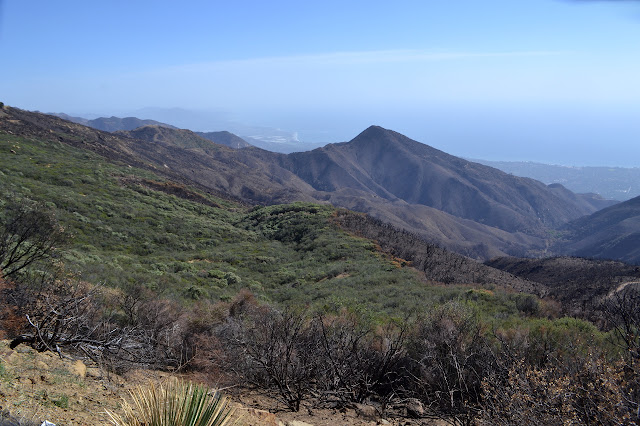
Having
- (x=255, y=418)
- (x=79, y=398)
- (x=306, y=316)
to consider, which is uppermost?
(x=79, y=398)

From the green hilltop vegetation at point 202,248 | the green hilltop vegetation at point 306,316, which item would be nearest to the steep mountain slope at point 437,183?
the green hilltop vegetation at point 202,248

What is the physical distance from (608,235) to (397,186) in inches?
2873

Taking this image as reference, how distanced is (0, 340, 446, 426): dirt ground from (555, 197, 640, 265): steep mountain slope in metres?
85.9

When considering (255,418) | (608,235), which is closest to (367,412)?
(255,418)

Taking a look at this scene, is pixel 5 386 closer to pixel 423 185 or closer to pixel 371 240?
pixel 371 240

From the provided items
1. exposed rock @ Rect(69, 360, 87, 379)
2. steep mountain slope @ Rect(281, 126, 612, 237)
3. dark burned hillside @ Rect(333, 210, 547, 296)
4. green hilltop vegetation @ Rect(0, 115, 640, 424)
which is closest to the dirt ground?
exposed rock @ Rect(69, 360, 87, 379)

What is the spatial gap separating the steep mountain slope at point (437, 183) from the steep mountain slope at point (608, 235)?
40.1 feet

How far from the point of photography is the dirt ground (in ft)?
12.7

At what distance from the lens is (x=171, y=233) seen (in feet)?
77.8

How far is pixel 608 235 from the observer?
95.6m

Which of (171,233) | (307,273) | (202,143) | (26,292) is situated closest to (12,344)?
A: (26,292)

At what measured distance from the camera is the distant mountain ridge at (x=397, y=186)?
86.6 metres

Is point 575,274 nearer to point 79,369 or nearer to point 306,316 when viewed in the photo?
point 306,316

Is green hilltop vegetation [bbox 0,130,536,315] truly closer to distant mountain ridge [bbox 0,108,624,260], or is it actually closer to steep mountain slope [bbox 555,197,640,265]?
distant mountain ridge [bbox 0,108,624,260]
